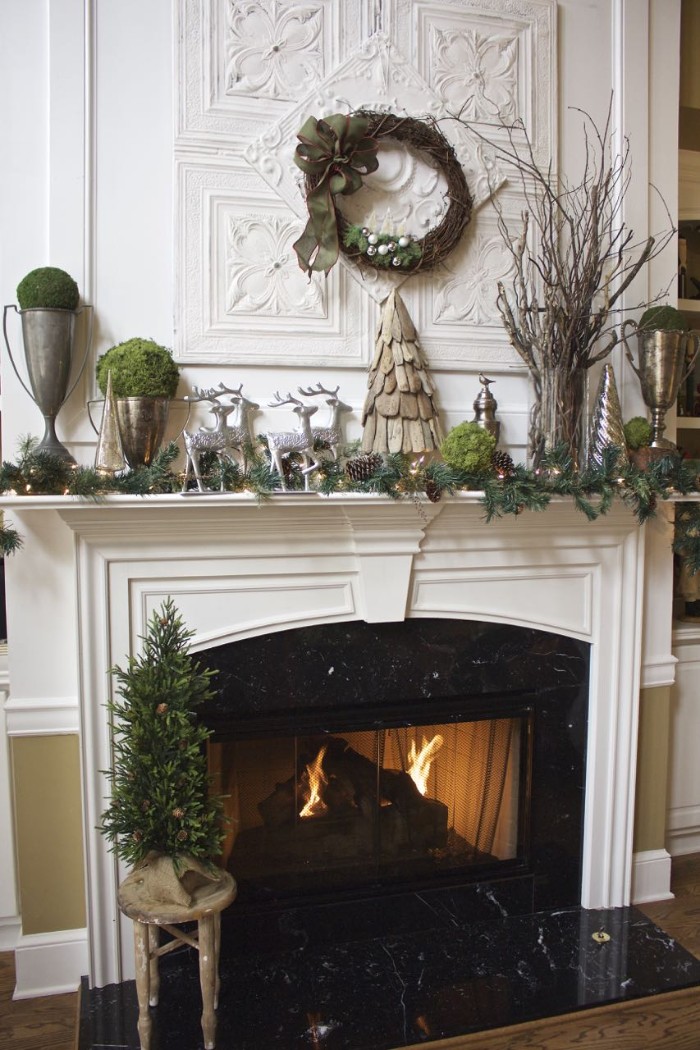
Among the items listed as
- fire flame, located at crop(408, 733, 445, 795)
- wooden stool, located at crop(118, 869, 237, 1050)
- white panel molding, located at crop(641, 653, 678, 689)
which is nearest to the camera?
wooden stool, located at crop(118, 869, 237, 1050)

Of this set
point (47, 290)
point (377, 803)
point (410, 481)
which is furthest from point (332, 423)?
point (377, 803)

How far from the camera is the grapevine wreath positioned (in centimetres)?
215

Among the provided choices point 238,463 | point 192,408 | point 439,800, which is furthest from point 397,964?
point 192,408

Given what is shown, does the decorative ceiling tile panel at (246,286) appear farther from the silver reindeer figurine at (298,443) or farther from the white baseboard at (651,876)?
the white baseboard at (651,876)

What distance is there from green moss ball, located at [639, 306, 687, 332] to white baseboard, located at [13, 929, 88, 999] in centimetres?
234

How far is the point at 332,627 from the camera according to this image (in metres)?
2.23

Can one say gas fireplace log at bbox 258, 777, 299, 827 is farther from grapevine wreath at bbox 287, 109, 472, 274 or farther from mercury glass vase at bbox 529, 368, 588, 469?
grapevine wreath at bbox 287, 109, 472, 274

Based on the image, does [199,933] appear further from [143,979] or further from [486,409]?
[486,409]

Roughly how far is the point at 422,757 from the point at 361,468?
36.7 inches

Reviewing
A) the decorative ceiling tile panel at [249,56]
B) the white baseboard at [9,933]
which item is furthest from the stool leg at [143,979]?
the decorative ceiling tile panel at [249,56]

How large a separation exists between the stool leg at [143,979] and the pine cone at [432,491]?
47.5 inches

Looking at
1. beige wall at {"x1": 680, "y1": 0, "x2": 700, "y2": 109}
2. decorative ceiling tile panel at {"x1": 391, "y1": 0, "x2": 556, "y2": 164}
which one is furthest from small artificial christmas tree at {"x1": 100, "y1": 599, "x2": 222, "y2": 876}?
beige wall at {"x1": 680, "y1": 0, "x2": 700, "y2": 109}

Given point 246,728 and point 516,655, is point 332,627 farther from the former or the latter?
point 516,655

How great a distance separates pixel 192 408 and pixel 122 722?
86 cm
